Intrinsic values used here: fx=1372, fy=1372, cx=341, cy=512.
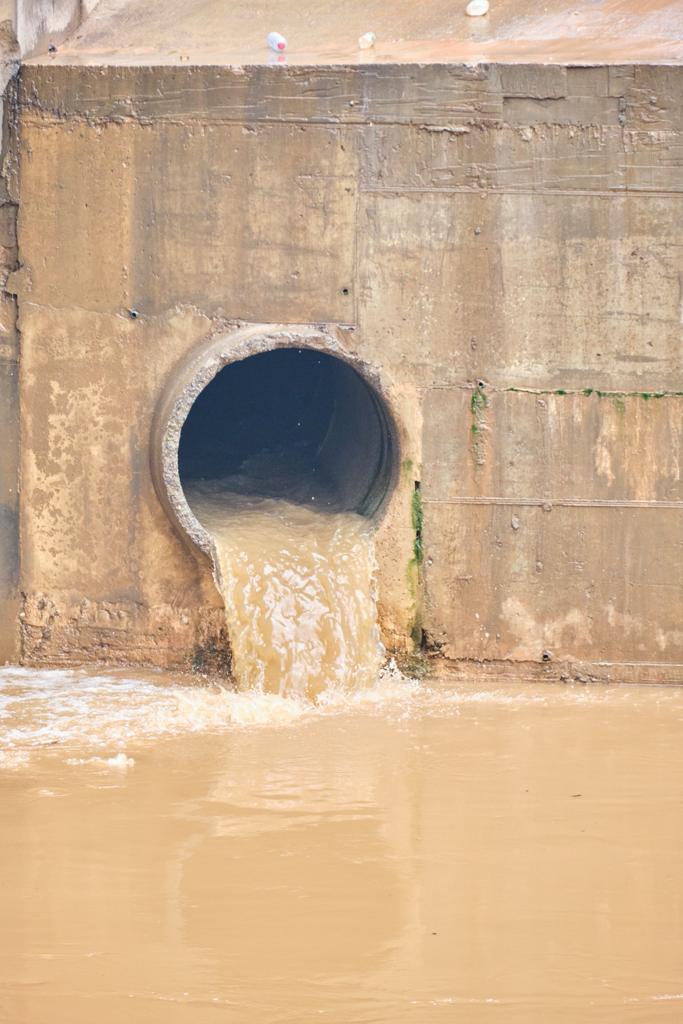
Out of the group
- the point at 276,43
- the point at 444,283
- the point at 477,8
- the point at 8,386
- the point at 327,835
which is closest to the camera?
the point at 327,835

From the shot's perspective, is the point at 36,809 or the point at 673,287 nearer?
the point at 36,809

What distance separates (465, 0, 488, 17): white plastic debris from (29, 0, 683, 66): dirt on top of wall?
0.07 m

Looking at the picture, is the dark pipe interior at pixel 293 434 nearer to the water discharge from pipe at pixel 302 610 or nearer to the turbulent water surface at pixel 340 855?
the water discharge from pipe at pixel 302 610

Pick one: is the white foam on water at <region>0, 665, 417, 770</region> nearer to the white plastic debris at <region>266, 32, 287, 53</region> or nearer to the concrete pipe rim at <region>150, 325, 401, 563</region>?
the concrete pipe rim at <region>150, 325, 401, 563</region>

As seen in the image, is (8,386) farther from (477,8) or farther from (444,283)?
(477,8)

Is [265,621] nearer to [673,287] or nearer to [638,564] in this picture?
[638,564]

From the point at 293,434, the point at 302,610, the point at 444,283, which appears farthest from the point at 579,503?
the point at 293,434

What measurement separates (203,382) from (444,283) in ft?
4.43

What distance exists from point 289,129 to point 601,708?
3.33 m

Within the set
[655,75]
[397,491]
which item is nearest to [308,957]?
[397,491]

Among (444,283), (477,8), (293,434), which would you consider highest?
(477,8)

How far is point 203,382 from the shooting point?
22.9 feet

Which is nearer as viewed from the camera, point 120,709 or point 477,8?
point 120,709

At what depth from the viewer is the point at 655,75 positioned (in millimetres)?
7000
